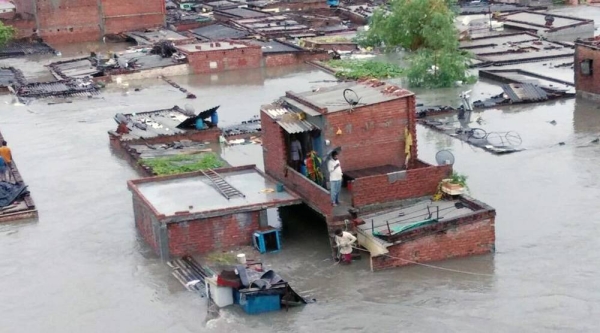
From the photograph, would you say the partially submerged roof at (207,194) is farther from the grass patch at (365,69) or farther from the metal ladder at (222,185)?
the grass patch at (365,69)

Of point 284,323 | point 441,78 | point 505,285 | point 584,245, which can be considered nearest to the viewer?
point 284,323

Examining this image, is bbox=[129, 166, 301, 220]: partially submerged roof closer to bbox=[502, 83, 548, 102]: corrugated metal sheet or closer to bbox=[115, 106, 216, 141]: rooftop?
bbox=[115, 106, 216, 141]: rooftop

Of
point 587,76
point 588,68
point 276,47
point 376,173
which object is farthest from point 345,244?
point 276,47

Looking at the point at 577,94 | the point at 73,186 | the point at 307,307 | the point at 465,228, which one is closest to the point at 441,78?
the point at 577,94

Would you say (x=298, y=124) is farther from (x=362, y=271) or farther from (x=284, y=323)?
(x=284, y=323)

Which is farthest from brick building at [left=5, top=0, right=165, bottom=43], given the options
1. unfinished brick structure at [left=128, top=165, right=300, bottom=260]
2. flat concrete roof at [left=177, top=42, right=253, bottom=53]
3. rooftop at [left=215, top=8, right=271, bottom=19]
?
unfinished brick structure at [left=128, top=165, right=300, bottom=260]

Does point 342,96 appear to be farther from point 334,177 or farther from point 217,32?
point 217,32
